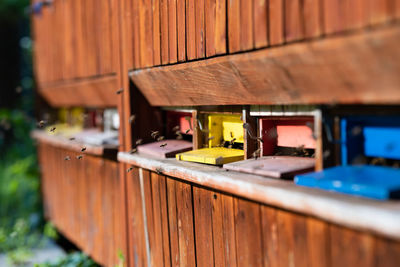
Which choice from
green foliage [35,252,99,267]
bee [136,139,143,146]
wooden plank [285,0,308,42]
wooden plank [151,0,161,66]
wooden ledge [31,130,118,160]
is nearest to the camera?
wooden plank [285,0,308,42]

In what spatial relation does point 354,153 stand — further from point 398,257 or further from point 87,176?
point 87,176

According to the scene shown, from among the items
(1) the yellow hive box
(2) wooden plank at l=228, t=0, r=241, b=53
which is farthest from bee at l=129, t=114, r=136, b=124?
(2) wooden plank at l=228, t=0, r=241, b=53

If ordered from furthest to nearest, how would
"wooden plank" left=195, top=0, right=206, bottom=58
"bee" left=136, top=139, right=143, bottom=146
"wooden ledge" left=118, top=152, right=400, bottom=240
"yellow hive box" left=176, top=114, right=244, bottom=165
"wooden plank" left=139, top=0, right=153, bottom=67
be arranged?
"bee" left=136, top=139, right=143, bottom=146, "wooden plank" left=139, top=0, right=153, bottom=67, "yellow hive box" left=176, top=114, right=244, bottom=165, "wooden plank" left=195, top=0, right=206, bottom=58, "wooden ledge" left=118, top=152, right=400, bottom=240

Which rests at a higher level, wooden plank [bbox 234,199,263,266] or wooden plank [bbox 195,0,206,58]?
wooden plank [bbox 195,0,206,58]

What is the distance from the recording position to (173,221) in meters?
3.50

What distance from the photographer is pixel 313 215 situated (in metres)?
2.09

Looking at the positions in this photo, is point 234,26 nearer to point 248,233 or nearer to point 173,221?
point 248,233

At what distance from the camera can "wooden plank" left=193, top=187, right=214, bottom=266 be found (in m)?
3.06

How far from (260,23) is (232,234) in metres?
1.31

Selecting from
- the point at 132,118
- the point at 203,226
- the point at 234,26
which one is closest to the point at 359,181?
the point at 234,26

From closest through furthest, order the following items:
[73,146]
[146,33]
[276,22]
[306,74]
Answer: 1. [306,74]
2. [276,22]
3. [146,33]
4. [73,146]

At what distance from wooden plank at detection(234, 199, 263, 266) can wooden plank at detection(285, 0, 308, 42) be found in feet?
3.20

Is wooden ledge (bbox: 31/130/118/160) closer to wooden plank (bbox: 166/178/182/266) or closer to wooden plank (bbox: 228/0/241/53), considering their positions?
wooden plank (bbox: 166/178/182/266)

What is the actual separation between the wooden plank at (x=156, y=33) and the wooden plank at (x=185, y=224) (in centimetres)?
103
